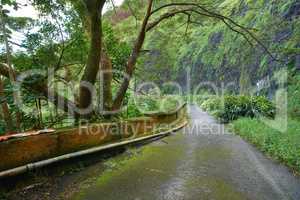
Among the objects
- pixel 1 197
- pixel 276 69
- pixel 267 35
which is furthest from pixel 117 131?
pixel 276 69

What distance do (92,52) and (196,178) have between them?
3898mm

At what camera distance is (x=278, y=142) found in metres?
7.21

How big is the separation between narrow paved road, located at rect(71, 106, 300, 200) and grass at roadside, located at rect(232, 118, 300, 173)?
0.91 feet

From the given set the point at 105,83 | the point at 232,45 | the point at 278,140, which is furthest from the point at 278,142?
the point at 232,45

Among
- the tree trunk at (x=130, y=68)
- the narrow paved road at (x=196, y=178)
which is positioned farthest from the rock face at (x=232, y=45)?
the narrow paved road at (x=196, y=178)

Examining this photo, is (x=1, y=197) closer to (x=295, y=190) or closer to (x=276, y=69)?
(x=295, y=190)

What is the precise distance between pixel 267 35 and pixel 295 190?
22.9ft

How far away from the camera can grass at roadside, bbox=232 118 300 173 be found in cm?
595

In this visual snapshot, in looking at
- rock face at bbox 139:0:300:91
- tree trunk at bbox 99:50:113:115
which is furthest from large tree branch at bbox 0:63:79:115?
rock face at bbox 139:0:300:91

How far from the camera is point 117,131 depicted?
7312 millimetres

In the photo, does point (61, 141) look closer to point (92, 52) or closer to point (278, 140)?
point (92, 52)

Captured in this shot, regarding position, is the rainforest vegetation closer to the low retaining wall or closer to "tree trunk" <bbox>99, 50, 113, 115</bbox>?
"tree trunk" <bbox>99, 50, 113, 115</bbox>

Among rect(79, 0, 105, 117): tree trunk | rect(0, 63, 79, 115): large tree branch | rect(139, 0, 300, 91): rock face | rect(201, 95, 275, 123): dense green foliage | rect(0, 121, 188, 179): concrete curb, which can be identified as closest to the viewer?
rect(0, 121, 188, 179): concrete curb

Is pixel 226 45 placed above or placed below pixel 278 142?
above
